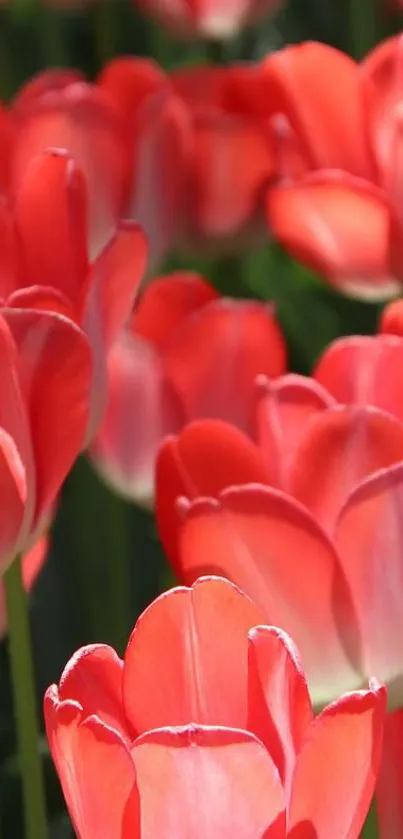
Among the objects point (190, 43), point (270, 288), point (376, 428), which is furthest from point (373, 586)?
point (190, 43)

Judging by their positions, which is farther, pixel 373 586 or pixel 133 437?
pixel 133 437

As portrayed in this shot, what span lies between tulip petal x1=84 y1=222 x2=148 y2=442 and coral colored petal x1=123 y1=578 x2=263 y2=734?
102 mm

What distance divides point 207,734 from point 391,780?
0.29 ft

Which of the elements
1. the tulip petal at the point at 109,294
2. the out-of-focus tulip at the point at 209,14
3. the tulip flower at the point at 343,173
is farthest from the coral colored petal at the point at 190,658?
the out-of-focus tulip at the point at 209,14

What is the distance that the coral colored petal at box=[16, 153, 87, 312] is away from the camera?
35 cm

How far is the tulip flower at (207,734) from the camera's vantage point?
0.76 feet

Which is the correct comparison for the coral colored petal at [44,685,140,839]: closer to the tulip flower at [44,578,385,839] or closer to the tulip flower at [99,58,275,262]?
the tulip flower at [44,578,385,839]

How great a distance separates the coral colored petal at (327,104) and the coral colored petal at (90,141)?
62 mm

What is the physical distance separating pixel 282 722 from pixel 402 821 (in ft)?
0.26

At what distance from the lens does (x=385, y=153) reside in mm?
453

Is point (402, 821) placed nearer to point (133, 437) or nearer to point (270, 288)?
point (133, 437)

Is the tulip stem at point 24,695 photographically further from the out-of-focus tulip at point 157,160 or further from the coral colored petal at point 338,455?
the out-of-focus tulip at point 157,160

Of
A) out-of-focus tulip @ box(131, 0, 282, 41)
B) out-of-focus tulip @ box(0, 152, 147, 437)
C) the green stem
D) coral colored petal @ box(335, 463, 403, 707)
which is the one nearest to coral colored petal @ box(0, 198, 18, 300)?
out-of-focus tulip @ box(0, 152, 147, 437)

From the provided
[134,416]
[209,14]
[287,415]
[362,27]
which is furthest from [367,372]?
[362,27]
